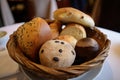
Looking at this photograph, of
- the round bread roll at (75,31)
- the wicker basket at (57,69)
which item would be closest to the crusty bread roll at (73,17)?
the round bread roll at (75,31)

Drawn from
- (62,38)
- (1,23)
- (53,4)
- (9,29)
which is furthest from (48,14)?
(62,38)

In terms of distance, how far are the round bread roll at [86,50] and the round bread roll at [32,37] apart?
96 mm

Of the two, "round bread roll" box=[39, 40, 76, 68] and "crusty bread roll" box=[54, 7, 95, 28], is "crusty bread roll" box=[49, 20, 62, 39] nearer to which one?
"crusty bread roll" box=[54, 7, 95, 28]

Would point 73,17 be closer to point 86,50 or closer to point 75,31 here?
point 75,31

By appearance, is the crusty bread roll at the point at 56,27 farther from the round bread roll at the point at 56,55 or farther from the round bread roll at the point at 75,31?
the round bread roll at the point at 56,55

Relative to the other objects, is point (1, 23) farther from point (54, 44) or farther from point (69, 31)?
point (54, 44)

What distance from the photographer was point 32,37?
19.7 inches

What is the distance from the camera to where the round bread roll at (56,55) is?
45cm

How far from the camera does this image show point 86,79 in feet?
1.64

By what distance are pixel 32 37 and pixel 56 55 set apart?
92 millimetres

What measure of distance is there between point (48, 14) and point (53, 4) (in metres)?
0.11

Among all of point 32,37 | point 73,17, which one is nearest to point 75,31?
point 73,17

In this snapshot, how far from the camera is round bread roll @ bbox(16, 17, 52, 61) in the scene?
0.50 metres

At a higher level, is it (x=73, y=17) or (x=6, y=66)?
(x=73, y=17)
